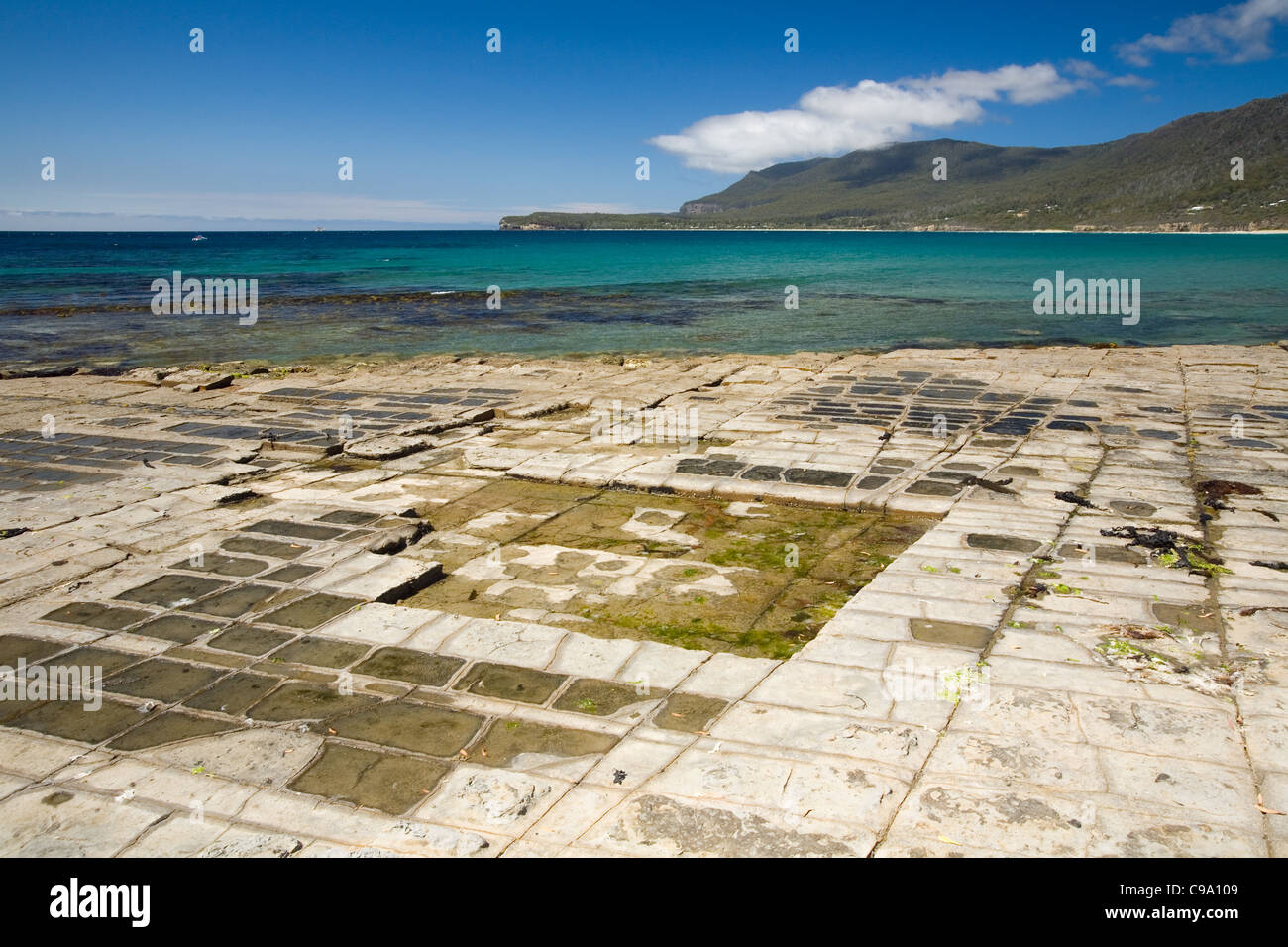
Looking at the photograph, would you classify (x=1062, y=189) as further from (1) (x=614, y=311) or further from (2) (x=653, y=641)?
(2) (x=653, y=641)

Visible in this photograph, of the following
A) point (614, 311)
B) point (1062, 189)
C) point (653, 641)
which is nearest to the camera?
point (653, 641)

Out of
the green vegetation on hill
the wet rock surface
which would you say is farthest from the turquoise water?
the green vegetation on hill

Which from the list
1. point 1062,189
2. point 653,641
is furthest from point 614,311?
point 1062,189

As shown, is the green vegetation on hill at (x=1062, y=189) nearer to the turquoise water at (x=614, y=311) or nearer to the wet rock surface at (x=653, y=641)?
the turquoise water at (x=614, y=311)

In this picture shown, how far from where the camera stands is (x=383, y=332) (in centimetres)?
2270

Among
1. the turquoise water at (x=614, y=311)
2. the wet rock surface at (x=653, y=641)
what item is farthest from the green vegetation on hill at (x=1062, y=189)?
the wet rock surface at (x=653, y=641)

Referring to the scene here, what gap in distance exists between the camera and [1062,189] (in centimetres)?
11500

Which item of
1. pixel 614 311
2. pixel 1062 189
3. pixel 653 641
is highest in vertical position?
pixel 1062 189

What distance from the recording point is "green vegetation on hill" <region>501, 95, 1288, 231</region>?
90688mm

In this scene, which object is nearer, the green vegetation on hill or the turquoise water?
the turquoise water

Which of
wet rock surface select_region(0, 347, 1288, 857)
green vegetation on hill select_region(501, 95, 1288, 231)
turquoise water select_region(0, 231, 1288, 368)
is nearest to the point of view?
wet rock surface select_region(0, 347, 1288, 857)

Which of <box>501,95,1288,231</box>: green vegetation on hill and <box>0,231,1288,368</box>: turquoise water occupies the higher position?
<box>501,95,1288,231</box>: green vegetation on hill

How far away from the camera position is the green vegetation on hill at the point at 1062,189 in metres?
90.7

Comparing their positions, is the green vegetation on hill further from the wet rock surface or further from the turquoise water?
the wet rock surface
